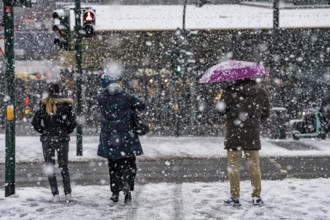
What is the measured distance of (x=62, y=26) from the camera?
13.1 metres

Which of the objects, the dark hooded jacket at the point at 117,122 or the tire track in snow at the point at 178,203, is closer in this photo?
the tire track in snow at the point at 178,203

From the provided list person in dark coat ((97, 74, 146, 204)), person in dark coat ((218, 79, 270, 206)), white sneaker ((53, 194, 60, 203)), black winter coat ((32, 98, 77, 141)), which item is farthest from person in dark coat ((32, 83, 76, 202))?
person in dark coat ((218, 79, 270, 206))

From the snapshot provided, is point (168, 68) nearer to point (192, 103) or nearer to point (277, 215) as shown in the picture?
point (192, 103)

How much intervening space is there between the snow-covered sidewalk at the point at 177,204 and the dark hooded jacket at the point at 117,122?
783 millimetres

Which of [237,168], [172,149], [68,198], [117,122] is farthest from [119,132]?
[172,149]

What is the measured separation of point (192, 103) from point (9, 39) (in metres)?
16.5

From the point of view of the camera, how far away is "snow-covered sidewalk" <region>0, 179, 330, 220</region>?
693cm

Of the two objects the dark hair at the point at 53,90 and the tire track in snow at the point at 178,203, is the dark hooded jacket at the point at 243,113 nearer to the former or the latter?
the tire track in snow at the point at 178,203

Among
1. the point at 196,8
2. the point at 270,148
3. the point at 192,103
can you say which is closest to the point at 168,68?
the point at 192,103

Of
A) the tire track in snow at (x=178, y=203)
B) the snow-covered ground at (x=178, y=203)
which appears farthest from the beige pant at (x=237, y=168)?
the tire track in snow at (x=178, y=203)

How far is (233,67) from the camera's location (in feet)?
24.2

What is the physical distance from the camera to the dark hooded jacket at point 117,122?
739cm

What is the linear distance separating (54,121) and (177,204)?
209 centimetres

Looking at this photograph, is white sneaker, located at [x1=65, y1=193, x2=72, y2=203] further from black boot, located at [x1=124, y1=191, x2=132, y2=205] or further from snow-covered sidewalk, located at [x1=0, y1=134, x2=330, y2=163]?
snow-covered sidewalk, located at [x1=0, y1=134, x2=330, y2=163]
